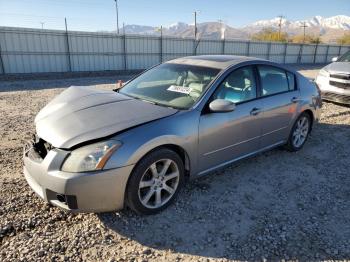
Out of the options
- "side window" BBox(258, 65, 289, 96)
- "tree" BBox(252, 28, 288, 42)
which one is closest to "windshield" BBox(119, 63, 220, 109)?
"side window" BBox(258, 65, 289, 96)

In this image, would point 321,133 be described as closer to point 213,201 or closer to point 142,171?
point 213,201

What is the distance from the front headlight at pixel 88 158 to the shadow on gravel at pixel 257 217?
29.2 inches

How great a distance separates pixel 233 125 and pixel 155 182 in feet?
4.10

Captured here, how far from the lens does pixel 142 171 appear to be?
2.95m

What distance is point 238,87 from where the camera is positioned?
13.0 ft

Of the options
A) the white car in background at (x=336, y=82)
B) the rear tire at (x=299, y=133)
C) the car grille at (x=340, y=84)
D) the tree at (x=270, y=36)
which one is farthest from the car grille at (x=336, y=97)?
the tree at (x=270, y=36)

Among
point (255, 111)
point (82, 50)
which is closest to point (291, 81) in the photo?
point (255, 111)

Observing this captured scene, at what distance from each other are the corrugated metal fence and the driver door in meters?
9.95

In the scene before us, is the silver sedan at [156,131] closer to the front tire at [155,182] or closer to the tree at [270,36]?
the front tire at [155,182]

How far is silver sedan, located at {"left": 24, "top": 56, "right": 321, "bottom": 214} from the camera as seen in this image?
9.04ft

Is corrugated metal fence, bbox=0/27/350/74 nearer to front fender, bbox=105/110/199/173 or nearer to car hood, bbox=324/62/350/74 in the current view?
car hood, bbox=324/62/350/74

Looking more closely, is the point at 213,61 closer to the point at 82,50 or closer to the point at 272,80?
the point at 272,80

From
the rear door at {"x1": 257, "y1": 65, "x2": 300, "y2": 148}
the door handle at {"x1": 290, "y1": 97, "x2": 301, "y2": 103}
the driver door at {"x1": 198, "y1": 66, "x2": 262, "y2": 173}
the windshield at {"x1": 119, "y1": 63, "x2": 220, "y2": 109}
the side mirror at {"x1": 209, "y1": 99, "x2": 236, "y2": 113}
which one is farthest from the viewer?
the door handle at {"x1": 290, "y1": 97, "x2": 301, "y2": 103}

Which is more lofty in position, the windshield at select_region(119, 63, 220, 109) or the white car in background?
the windshield at select_region(119, 63, 220, 109)
